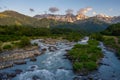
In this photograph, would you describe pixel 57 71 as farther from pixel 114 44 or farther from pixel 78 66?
pixel 114 44

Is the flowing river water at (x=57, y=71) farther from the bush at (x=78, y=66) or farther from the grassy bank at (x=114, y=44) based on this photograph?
the grassy bank at (x=114, y=44)

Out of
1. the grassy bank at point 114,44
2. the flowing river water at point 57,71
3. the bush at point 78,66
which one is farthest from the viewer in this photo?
the grassy bank at point 114,44

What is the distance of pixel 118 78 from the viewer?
39281mm

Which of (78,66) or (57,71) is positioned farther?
(57,71)

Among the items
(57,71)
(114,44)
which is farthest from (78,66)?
(114,44)

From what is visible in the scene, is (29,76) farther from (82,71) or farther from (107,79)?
(107,79)

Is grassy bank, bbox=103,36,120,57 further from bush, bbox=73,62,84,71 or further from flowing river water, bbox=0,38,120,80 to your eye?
bush, bbox=73,62,84,71

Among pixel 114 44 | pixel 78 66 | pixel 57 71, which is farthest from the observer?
pixel 114 44

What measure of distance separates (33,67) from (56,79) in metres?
10.6

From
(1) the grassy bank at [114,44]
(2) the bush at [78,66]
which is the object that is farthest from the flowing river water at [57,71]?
(1) the grassy bank at [114,44]

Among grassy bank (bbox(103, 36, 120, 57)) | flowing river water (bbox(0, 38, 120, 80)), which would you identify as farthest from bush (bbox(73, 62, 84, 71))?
grassy bank (bbox(103, 36, 120, 57))

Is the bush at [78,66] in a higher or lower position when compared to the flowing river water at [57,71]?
higher

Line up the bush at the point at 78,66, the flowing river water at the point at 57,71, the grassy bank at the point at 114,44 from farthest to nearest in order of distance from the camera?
the grassy bank at the point at 114,44 < the bush at the point at 78,66 < the flowing river water at the point at 57,71

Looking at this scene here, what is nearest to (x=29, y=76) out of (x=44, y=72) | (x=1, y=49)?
(x=44, y=72)
